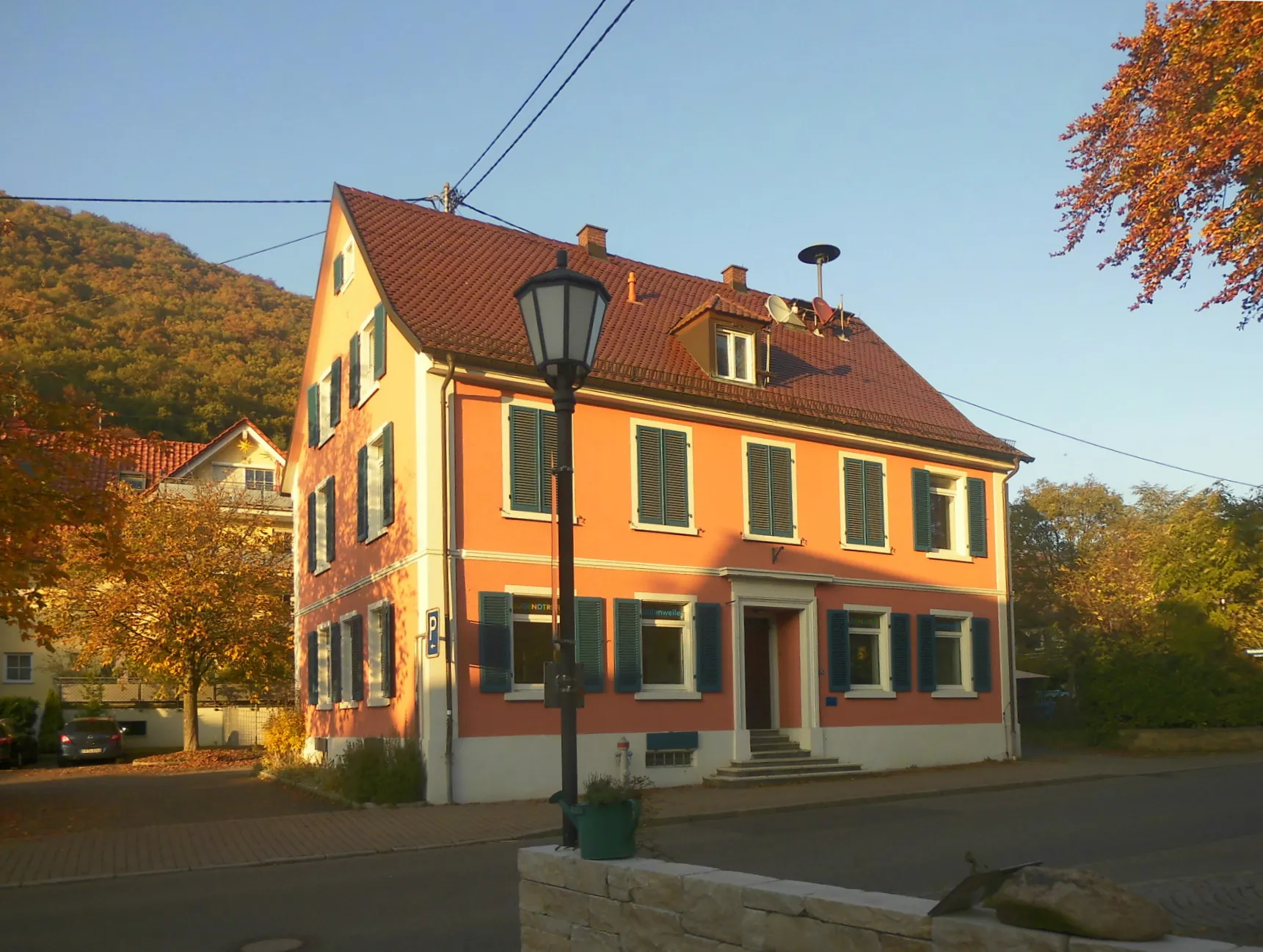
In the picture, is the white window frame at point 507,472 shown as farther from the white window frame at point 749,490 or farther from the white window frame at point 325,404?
the white window frame at point 325,404

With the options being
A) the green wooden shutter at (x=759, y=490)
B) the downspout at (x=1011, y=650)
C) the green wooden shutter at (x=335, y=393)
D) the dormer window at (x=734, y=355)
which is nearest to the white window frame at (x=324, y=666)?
the green wooden shutter at (x=335, y=393)

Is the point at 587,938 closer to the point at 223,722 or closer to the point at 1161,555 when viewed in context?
the point at 1161,555

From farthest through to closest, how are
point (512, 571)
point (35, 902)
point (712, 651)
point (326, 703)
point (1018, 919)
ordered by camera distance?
1. point (326, 703)
2. point (712, 651)
3. point (512, 571)
4. point (35, 902)
5. point (1018, 919)

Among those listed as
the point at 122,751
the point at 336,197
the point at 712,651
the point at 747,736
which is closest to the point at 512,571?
the point at 712,651

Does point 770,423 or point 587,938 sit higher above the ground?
point 770,423

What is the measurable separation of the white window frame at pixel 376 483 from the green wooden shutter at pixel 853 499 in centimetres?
860

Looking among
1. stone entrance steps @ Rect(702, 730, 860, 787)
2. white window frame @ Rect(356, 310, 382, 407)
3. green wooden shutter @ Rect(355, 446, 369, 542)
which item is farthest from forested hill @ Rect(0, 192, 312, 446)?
stone entrance steps @ Rect(702, 730, 860, 787)

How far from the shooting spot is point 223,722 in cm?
3659

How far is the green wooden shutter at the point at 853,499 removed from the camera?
2280 centimetres

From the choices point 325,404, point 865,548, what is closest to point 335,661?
point 325,404

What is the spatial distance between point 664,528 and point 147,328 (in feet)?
132

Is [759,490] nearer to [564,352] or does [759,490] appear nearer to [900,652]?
[900,652]

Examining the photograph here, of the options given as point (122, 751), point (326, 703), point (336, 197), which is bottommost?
point (122, 751)

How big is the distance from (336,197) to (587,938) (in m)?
19.0
